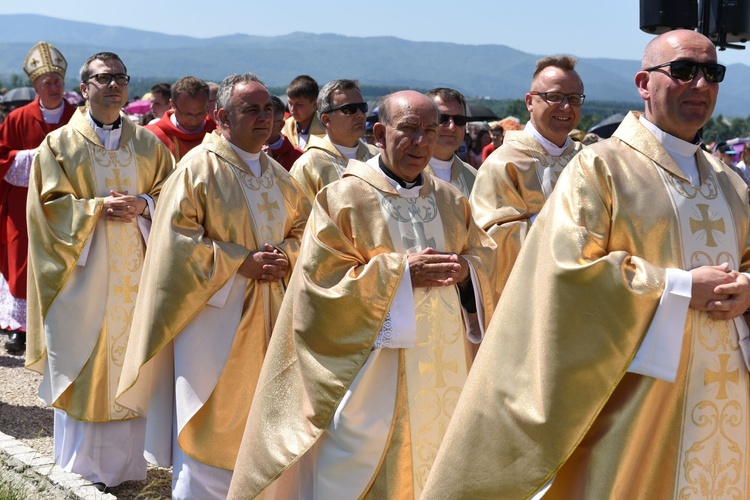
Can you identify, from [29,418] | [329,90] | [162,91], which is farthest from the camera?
[162,91]

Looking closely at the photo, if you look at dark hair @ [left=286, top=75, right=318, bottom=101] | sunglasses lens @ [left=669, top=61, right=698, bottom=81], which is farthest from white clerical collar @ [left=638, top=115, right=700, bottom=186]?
dark hair @ [left=286, top=75, right=318, bottom=101]

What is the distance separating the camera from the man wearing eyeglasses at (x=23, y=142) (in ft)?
28.4

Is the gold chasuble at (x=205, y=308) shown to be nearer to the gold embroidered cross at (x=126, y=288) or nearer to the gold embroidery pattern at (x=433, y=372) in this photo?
the gold embroidered cross at (x=126, y=288)

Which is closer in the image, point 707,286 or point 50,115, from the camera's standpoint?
point 707,286

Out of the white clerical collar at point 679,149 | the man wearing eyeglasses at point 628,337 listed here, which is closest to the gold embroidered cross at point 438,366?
the man wearing eyeglasses at point 628,337

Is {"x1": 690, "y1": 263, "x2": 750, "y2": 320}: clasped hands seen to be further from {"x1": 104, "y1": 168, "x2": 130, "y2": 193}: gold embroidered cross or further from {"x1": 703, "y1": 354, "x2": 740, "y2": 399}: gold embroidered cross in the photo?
{"x1": 104, "y1": 168, "x2": 130, "y2": 193}: gold embroidered cross

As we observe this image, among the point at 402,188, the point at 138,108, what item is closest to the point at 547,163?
the point at 402,188

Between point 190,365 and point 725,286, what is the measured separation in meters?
2.84

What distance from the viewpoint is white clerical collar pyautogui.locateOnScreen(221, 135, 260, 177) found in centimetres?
556

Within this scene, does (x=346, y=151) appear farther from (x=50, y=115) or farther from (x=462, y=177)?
(x=50, y=115)

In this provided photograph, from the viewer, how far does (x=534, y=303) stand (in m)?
3.68

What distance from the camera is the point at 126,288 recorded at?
6.39m

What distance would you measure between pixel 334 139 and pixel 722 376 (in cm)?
387

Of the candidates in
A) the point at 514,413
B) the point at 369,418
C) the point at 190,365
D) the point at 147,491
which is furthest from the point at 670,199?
the point at 147,491
